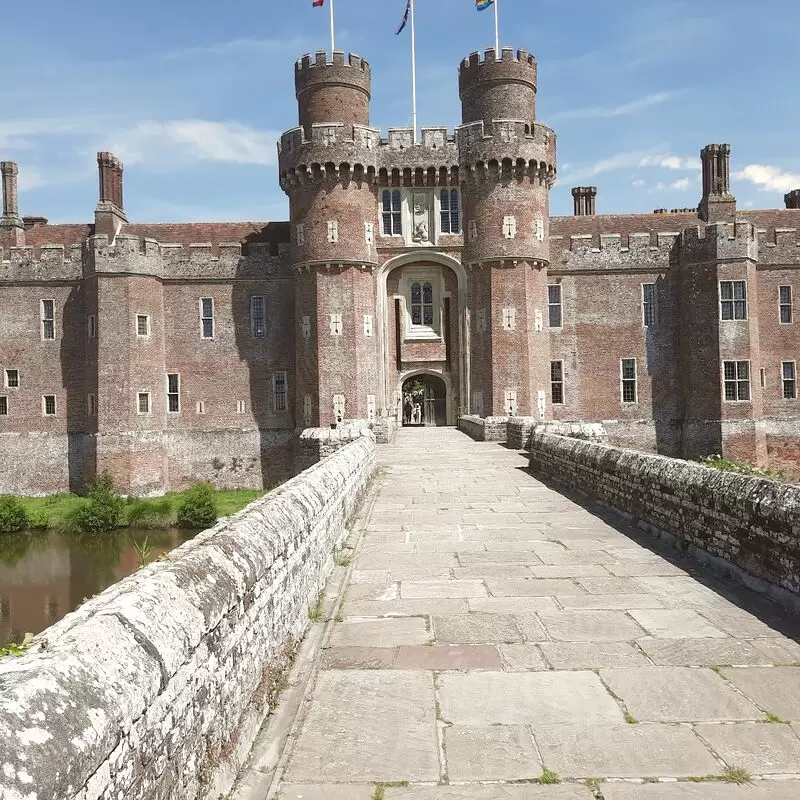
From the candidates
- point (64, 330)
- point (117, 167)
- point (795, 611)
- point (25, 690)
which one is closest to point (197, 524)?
point (64, 330)

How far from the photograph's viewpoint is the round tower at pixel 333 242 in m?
31.4

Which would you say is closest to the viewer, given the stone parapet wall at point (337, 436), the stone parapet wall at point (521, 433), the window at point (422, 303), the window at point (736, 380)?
the stone parapet wall at point (337, 436)

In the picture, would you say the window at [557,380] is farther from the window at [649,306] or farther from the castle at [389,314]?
the window at [649,306]

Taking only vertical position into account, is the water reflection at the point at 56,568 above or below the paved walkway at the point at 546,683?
below

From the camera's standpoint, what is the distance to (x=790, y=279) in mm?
34375

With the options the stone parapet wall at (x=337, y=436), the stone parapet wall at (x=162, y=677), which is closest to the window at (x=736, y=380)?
the stone parapet wall at (x=337, y=436)

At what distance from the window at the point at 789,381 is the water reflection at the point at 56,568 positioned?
27.4m

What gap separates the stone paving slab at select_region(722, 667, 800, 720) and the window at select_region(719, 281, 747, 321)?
98.6 ft

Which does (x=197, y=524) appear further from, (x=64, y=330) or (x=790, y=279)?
(x=790, y=279)

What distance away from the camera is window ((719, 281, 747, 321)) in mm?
32188

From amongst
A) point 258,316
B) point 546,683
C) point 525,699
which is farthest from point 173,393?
point 525,699

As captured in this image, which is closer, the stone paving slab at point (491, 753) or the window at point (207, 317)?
the stone paving slab at point (491, 753)

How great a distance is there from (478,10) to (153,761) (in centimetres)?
3438

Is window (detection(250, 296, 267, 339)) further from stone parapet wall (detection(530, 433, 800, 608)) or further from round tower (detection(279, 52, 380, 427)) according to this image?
stone parapet wall (detection(530, 433, 800, 608))
